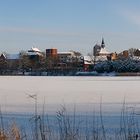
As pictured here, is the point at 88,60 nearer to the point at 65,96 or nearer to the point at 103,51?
the point at 103,51

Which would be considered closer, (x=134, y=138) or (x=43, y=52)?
(x=134, y=138)

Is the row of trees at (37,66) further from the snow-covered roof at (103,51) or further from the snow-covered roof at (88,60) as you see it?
the snow-covered roof at (103,51)

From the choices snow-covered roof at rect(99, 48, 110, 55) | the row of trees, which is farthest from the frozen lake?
snow-covered roof at rect(99, 48, 110, 55)

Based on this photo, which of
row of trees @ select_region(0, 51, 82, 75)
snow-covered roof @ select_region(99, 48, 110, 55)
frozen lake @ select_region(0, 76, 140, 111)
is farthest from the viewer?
snow-covered roof @ select_region(99, 48, 110, 55)

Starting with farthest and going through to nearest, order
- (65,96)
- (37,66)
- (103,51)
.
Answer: (103,51)
(37,66)
(65,96)

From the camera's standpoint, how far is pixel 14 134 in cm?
484

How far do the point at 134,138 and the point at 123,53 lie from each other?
111m

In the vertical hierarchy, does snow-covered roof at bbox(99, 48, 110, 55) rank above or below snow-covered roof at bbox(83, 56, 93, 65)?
above

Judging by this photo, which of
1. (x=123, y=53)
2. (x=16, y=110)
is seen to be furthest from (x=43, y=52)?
(x=16, y=110)

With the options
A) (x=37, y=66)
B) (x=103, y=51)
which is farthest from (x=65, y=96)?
(x=103, y=51)

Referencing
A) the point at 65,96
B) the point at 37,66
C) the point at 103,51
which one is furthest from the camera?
the point at 103,51

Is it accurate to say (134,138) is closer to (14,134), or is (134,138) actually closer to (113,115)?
(14,134)

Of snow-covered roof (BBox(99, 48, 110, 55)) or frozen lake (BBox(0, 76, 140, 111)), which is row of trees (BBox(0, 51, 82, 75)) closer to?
snow-covered roof (BBox(99, 48, 110, 55))

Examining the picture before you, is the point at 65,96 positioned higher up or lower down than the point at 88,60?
lower down
